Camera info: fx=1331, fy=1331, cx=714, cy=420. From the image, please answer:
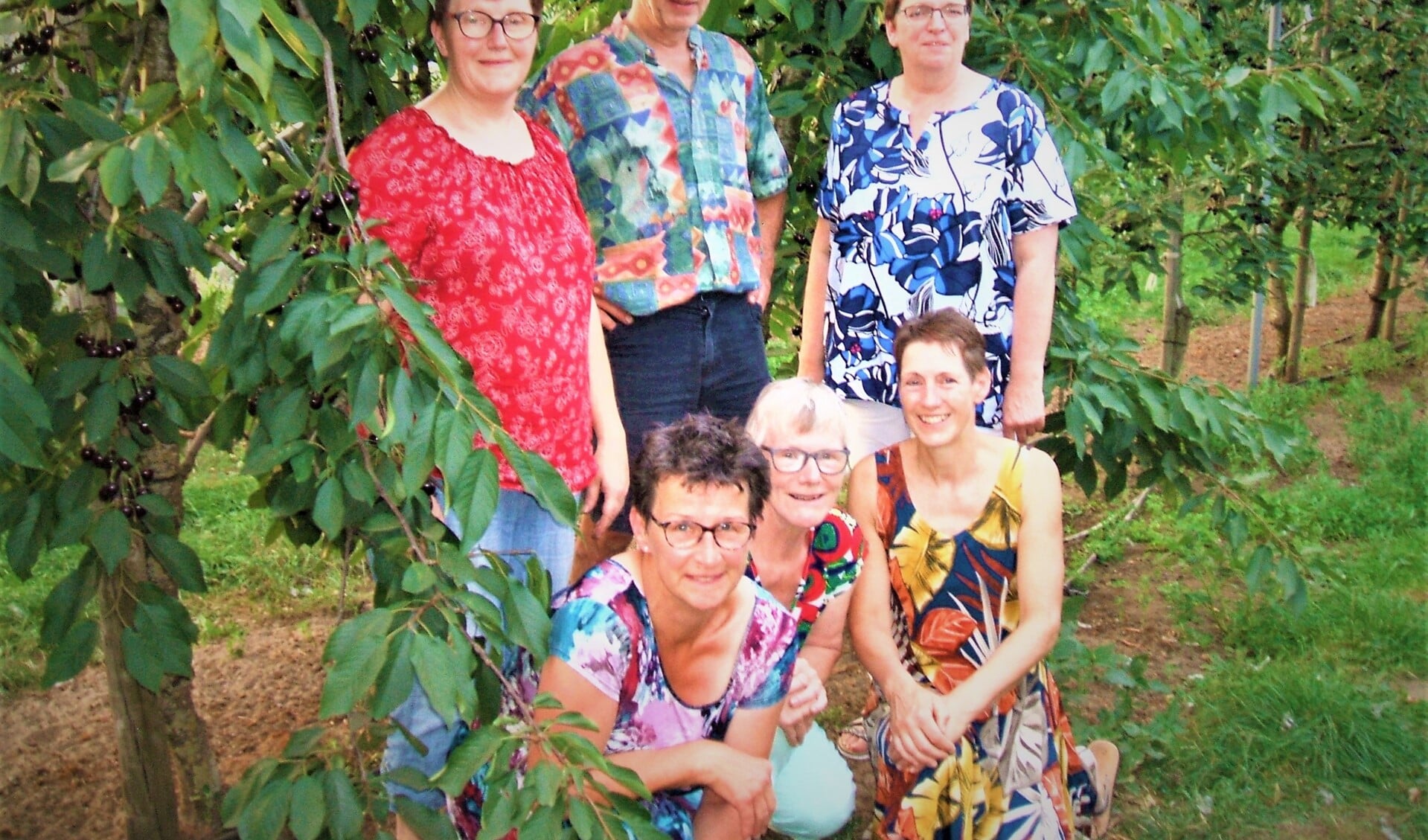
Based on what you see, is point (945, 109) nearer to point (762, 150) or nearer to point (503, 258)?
point (762, 150)

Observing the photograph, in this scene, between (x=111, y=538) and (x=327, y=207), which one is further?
(x=111, y=538)

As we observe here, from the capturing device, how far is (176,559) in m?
2.01

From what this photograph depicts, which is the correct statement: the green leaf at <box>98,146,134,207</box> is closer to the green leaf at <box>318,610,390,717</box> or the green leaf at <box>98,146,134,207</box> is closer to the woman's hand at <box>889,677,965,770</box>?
the green leaf at <box>318,610,390,717</box>

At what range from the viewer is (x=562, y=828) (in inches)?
59.9

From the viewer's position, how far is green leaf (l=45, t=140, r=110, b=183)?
5.19ft

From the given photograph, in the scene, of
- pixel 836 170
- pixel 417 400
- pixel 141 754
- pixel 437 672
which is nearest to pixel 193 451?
pixel 141 754

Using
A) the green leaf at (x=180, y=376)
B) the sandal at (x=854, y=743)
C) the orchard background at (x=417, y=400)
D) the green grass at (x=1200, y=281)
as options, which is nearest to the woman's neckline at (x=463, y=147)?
the orchard background at (x=417, y=400)

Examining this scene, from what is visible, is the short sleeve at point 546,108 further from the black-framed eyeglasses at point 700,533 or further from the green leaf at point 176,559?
the green leaf at point 176,559

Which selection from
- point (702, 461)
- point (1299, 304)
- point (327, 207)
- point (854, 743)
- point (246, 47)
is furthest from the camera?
point (1299, 304)

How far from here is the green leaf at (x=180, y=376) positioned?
193 centimetres

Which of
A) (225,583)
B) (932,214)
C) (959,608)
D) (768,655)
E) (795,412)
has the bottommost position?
(225,583)

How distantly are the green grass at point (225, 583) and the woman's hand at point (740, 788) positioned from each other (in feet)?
5.94

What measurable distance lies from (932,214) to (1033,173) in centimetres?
23

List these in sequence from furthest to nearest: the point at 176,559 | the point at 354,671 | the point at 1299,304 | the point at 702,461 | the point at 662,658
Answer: the point at 1299,304, the point at 662,658, the point at 702,461, the point at 176,559, the point at 354,671
